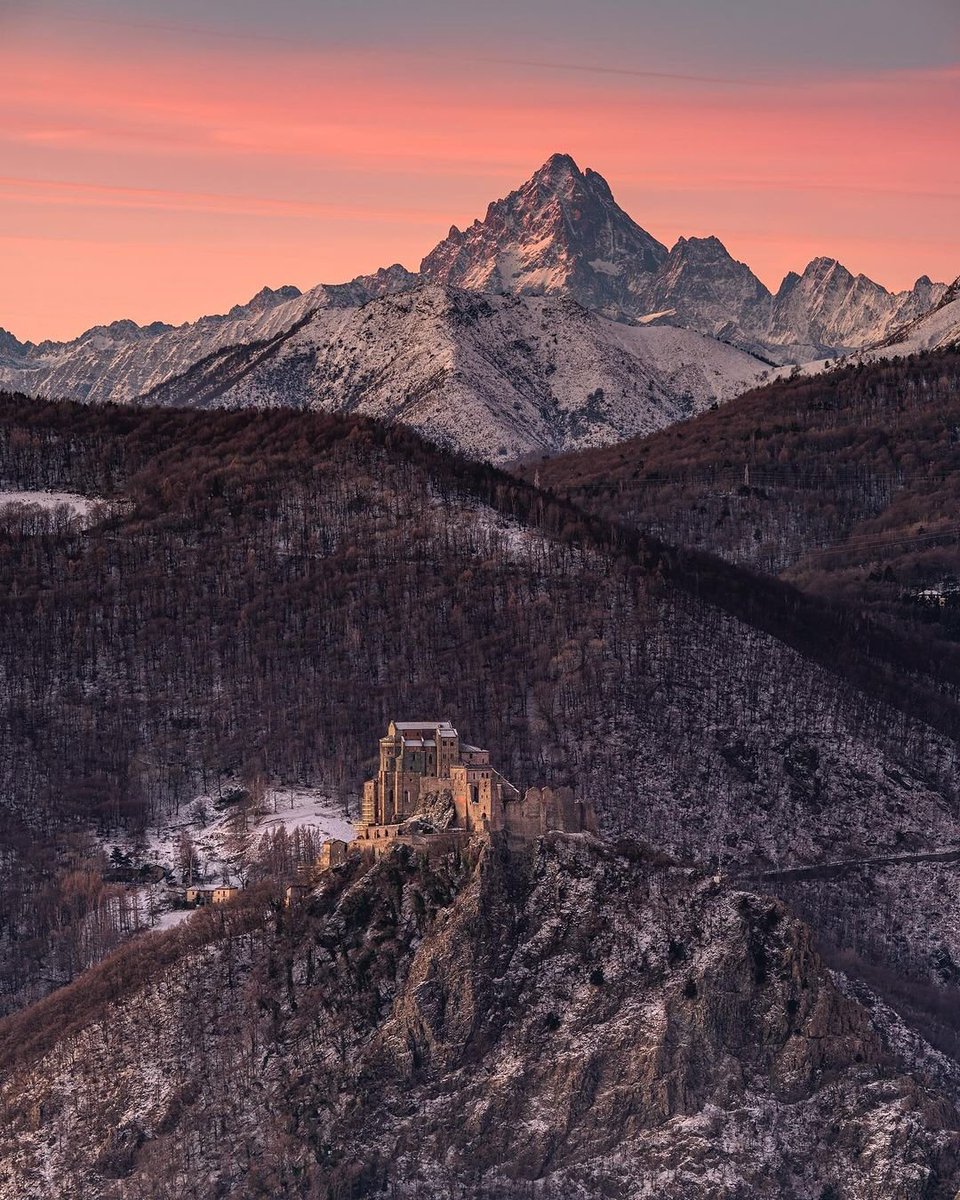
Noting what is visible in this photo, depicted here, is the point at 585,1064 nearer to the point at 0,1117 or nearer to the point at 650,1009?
the point at 650,1009

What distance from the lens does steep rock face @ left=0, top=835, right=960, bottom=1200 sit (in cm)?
18788

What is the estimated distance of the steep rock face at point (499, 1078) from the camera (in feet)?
616

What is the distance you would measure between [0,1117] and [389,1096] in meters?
22.7

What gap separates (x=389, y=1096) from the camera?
191 meters

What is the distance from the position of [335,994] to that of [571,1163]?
58.2 feet

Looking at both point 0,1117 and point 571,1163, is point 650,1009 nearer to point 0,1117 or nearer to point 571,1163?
point 571,1163

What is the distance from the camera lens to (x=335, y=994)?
19725 cm

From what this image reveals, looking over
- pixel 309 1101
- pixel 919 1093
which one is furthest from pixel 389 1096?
pixel 919 1093

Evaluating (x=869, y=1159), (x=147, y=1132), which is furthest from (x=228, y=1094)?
(x=869, y=1159)

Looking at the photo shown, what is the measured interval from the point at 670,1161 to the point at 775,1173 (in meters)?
5.74

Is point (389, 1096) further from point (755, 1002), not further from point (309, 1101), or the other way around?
point (755, 1002)

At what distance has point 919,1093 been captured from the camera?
191250mm

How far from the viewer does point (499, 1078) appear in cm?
19188

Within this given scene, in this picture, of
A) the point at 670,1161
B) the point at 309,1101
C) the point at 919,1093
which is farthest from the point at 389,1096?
the point at 919,1093
